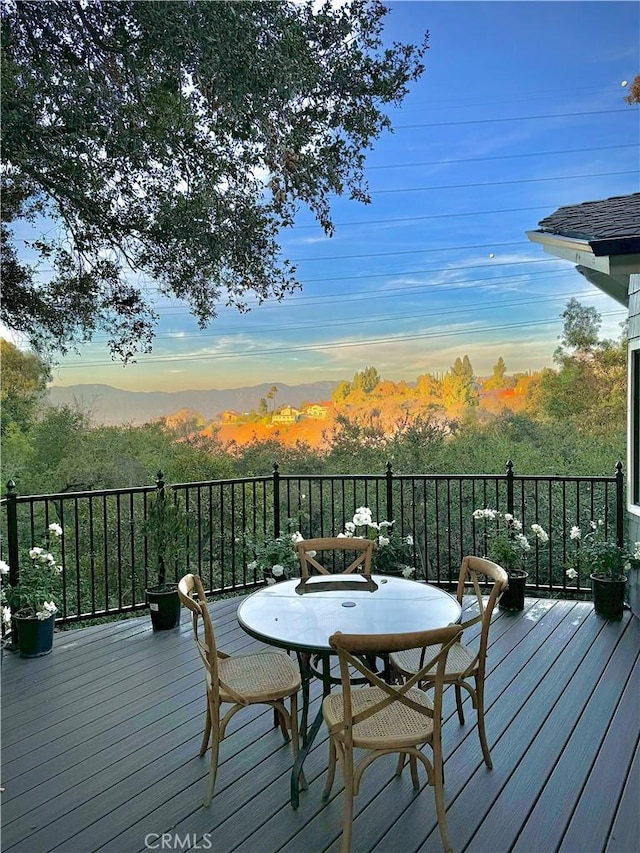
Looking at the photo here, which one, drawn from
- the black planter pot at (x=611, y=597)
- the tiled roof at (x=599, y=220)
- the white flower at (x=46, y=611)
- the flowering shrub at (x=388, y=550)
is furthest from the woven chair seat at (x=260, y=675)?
the black planter pot at (x=611, y=597)

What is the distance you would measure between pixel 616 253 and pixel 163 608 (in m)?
3.55

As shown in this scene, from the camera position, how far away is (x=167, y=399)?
27.8 ft

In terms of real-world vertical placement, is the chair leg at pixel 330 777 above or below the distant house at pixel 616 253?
below

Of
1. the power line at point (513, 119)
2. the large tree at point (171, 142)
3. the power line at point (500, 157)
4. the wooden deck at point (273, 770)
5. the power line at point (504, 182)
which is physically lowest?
the wooden deck at point (273, 770)

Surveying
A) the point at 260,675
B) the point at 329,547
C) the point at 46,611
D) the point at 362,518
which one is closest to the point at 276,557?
the point at 362,518

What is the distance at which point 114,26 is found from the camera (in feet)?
13.2

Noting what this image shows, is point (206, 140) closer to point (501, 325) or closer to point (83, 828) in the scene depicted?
point (83, 828)

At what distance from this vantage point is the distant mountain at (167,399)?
306 inches

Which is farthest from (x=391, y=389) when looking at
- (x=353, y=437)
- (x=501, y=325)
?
(x=501, y=325)

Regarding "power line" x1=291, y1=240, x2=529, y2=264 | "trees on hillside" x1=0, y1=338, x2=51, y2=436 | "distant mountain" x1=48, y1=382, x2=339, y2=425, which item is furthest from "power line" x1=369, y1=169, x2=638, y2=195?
"trees on hillside" x1=0, y1=338, x2=51, y2=436

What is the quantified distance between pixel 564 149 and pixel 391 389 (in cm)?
408

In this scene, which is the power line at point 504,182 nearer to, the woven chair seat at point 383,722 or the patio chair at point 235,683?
the patio chair at point 235,683

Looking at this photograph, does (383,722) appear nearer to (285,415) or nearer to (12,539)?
(12,539)

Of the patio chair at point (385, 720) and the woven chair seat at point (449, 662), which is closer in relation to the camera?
the patio chair at point (385, 720)
